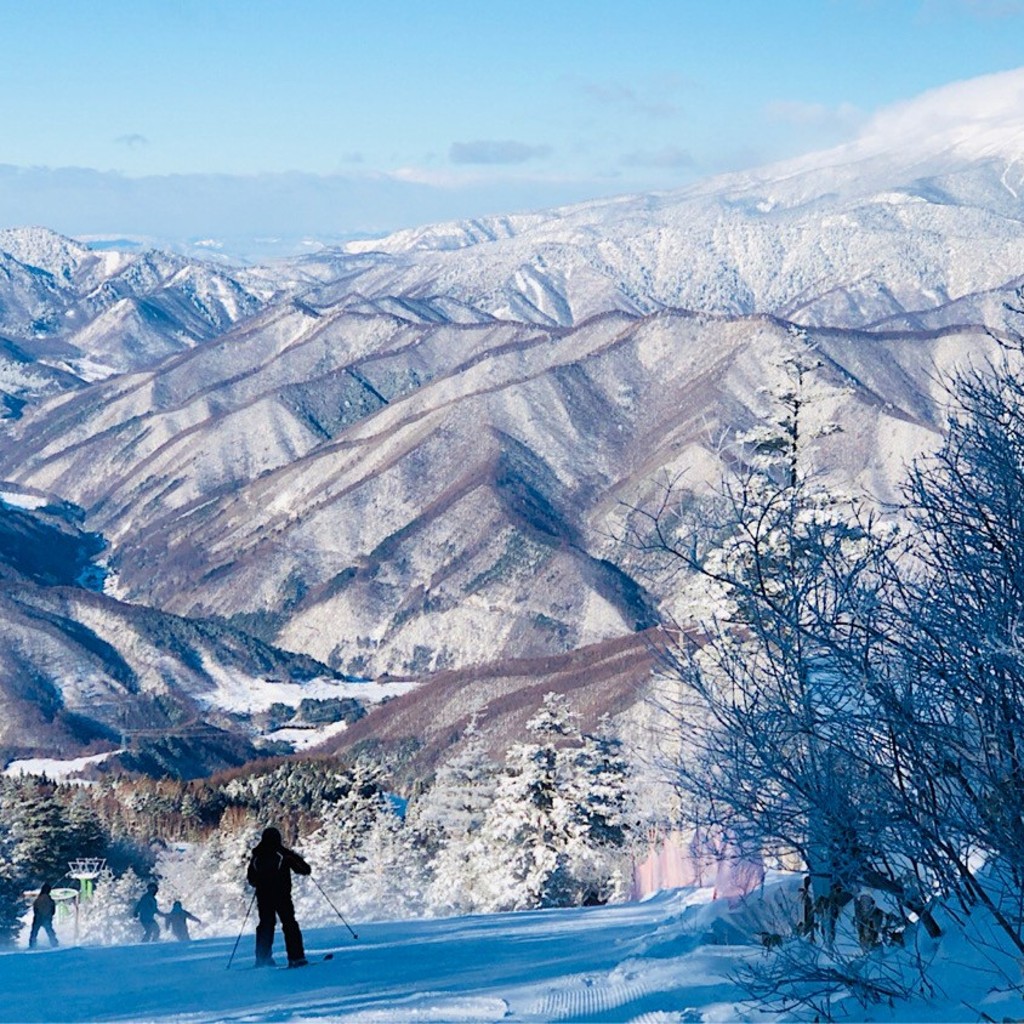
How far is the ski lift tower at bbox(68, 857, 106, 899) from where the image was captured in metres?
41.4

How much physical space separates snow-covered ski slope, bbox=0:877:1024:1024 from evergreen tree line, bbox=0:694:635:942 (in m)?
16.9

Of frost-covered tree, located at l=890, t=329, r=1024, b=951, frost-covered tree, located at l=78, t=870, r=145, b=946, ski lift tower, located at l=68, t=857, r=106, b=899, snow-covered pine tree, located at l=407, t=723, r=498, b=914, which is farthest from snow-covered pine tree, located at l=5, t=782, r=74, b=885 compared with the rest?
frost-covered tree, located at l=890, t=329, r=1024, b=951

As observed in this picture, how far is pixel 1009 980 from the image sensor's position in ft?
32.3

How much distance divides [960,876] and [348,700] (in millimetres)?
131117

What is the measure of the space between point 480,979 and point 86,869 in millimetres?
32501

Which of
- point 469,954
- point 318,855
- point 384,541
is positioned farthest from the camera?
point 384,541

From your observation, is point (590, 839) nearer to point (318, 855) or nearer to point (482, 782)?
point (482, 782)

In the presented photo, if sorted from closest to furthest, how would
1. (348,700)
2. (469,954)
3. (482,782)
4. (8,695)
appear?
(469,954) → (482,782) → (8,695) → (348,700)

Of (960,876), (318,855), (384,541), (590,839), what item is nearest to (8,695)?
(384,541)

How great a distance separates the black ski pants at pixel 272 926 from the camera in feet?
49.3

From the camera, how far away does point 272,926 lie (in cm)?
1527

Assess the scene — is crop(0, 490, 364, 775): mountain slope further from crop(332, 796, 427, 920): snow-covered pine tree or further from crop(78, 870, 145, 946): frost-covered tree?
crop(78, 870, 145, 946): frost-covered tree

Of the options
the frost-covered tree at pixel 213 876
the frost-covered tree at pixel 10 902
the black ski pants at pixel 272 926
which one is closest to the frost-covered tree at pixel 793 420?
the black ski pants at pixel 272 926

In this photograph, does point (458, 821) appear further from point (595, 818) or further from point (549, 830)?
point (595, 818)
